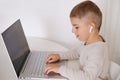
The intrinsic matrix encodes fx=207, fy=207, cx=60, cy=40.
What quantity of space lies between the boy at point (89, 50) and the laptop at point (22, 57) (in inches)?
2.2

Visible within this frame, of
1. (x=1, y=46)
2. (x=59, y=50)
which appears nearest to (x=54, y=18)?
(x=59, y=50)

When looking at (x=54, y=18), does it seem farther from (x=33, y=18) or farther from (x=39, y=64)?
(x=39, y=64)

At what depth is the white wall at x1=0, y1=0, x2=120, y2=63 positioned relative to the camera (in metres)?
1.54

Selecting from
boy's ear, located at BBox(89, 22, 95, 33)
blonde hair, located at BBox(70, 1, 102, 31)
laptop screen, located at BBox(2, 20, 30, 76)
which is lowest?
laptop screen, located at BBox(2, 20, 30, 76)

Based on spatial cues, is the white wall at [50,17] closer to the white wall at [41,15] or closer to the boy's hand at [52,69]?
the white wall at [41,15]

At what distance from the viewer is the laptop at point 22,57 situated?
0.99 metres

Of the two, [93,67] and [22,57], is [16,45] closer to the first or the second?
[22,57]

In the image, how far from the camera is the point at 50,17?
157 centimetres

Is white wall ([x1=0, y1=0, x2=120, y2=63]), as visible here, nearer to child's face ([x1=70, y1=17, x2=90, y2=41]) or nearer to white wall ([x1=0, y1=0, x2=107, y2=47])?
white wall ([x1=0, y1=0, x2=107, y2=47])

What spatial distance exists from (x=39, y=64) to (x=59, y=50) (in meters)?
0.25

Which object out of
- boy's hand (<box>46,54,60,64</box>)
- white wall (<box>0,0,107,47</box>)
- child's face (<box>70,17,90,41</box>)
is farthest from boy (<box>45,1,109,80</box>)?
white wall (<box>0,0,107,47</box>)

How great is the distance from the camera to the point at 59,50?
1330 mm

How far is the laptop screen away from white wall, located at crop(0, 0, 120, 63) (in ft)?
Answer: 1.20

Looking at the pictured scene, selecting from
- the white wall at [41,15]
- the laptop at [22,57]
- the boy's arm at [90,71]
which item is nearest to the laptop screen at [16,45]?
the laptop at [22,57]
